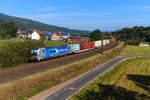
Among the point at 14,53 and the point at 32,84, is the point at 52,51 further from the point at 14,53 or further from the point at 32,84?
the point at 32,84

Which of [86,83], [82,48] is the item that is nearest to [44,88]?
[86,83]

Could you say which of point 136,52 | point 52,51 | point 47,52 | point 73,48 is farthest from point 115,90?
point 136,52

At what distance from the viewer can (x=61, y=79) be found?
950 inches

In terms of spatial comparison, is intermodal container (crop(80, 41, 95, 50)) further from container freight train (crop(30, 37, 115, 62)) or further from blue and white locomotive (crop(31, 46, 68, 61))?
blue and white locomotive (crop(31, 46, 68, 61))

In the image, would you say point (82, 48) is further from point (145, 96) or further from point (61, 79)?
point (145, 96)

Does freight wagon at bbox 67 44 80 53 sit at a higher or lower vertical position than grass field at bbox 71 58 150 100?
higher

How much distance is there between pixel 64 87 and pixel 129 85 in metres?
9.32

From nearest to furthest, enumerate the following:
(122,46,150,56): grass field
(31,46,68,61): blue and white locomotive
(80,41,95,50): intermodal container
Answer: (31,46,68,61): blue and white locomotive, (80,41,95,50): intermodal container, (122,46,150,56): grass field

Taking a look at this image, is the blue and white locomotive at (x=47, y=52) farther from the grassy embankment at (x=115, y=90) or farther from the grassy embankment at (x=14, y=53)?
the grassy embankment at (x=115, y=90)

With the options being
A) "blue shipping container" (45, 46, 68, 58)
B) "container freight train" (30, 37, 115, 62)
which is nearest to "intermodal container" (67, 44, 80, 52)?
"container freight train" (30, 37, 115, 62)

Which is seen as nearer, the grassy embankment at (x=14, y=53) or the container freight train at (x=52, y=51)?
the grassy embankment at (x=14, y=53)

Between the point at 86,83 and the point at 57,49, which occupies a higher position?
the point at 57,49

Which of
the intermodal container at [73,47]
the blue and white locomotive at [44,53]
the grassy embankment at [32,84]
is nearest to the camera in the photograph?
the grassy embankment at [32,84]

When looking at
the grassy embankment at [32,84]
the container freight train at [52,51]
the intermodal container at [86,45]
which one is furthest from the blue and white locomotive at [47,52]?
the intermodal container at [86,45]
